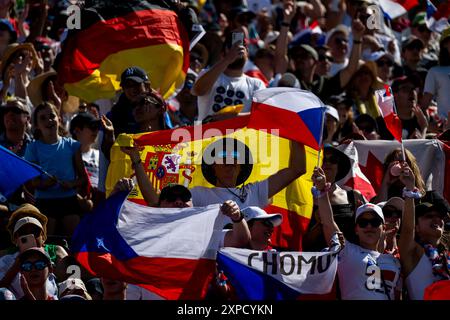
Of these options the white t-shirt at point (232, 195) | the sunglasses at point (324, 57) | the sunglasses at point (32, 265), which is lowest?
the sunglasses at point (324, 57)

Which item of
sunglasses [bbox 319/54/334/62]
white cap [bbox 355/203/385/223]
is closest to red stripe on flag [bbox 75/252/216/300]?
white cap [bbox 355/203/385/223]

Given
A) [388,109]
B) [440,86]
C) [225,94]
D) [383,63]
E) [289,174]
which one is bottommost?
[383,63]

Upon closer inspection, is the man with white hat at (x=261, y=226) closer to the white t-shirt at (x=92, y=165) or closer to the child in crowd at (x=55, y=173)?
the child in crowd at (x=55, y=173)

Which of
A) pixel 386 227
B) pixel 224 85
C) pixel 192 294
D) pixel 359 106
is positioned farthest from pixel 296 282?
pixel 359 106

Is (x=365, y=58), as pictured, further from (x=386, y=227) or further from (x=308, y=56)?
(x=386, y=227)

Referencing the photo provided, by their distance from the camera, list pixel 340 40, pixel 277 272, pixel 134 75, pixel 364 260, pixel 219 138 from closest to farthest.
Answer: pixel 277 272 → pixel 364 260 → pixel 219 138 → pixel 134 75 → pixel 340 40

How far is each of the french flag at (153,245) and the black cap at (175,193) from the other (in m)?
0.38

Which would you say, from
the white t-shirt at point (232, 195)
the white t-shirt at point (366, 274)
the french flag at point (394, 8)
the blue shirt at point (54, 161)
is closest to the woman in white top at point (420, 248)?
the white t-shirt at point (366, 274)

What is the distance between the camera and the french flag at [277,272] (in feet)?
31.7

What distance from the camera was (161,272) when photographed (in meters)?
9.94

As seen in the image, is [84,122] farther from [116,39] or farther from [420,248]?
[420,248]

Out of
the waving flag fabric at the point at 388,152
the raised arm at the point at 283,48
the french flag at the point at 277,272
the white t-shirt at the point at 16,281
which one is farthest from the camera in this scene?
the raised arm at the point at 283,48

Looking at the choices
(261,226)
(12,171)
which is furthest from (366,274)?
(12,171)

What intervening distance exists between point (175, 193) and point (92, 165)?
2716mm
